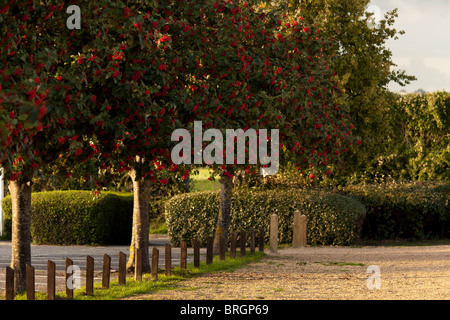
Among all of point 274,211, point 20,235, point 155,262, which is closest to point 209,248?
point 155,262

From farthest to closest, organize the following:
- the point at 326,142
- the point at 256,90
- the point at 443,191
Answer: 1. the point at 443,191
2. the point at 326,142
3. the point at 256,90

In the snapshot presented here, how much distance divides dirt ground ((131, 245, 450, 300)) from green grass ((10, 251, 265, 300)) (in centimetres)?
28

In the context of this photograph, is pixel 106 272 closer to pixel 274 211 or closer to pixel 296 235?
pixel 296 235

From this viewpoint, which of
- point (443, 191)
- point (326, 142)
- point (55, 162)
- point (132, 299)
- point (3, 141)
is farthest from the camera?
point (443, 191)

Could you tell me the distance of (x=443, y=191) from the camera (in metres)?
22.2

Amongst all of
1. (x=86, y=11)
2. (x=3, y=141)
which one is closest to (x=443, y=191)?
(x=86, y=11)

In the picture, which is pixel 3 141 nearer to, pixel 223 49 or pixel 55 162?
pixel 55 162

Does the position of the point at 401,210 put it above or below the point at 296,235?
above

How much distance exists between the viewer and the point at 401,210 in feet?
69.2

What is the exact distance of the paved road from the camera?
13186mm

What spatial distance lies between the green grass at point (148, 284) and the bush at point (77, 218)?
6.23 meters

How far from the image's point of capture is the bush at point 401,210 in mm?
21000

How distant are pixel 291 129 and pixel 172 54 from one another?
10.6 ft

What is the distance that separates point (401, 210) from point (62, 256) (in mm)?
10585
